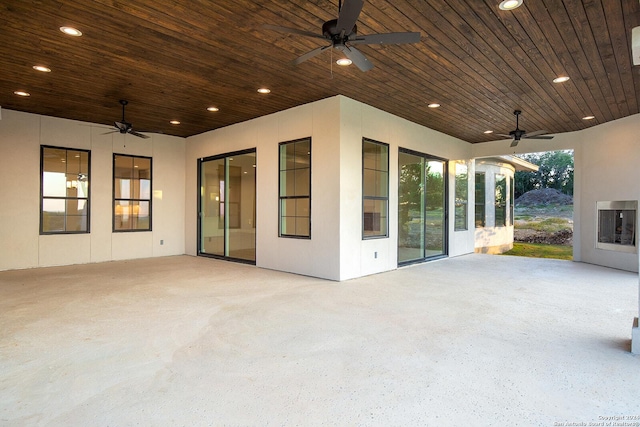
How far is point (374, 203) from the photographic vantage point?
6.52 m

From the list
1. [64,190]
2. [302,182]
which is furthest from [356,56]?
[64,190]

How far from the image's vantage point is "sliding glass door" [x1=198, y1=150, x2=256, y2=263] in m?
7.55

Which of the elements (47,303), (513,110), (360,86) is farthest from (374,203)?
(47,303)

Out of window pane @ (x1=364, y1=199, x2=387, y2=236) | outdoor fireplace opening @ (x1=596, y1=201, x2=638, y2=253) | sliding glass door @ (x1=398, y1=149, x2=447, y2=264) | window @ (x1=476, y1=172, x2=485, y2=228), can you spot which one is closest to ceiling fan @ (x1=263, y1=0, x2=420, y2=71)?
window pane @ (x1=364, y1=199, x2=387, y2=236)

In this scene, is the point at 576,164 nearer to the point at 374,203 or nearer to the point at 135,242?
the point at 374,203

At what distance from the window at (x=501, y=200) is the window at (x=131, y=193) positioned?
37.4ft

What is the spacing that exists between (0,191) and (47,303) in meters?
3.78

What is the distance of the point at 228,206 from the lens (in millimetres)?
8047

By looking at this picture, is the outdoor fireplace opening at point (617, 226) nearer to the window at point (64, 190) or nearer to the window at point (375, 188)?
the window at point (375, 188)

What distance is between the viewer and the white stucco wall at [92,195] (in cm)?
664

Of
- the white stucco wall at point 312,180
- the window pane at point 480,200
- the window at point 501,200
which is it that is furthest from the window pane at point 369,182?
the window at point 501,200

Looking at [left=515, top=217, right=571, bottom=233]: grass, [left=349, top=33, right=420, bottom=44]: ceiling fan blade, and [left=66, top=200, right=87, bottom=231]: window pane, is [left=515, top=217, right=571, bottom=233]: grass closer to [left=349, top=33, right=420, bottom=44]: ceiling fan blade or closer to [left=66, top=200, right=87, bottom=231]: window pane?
[left=349, top=33, right=420, bottom=44]: ceiling fan blade

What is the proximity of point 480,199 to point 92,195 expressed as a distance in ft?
36.3

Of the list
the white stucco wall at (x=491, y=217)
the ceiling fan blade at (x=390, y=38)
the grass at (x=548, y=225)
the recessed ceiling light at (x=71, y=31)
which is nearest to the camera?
the ceiling fan blade at (x=390, y=38)
